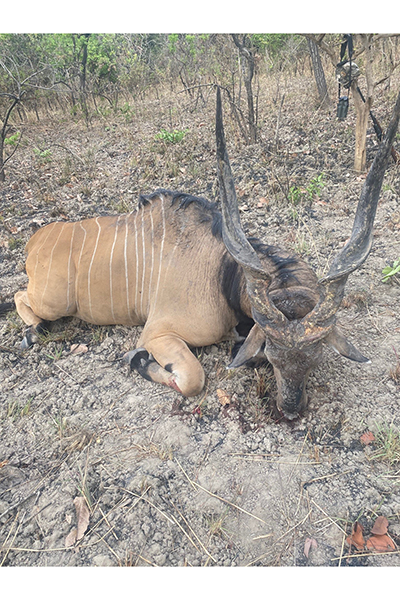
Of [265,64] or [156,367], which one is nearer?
[156,367]

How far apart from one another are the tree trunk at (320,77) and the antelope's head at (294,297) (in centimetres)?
556

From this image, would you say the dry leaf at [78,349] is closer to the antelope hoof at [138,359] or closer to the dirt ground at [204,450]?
the dirt ground at [204,450]

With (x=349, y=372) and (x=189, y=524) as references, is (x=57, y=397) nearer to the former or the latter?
(x=189, y=524)

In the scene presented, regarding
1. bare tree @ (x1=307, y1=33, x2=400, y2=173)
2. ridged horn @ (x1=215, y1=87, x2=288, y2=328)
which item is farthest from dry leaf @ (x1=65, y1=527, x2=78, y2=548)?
bare tree @ (x1=307, y1=33, x2=400, y2=173)

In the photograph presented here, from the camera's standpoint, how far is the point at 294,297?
2.54 metres

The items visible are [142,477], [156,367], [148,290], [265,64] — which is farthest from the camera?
[265,64]

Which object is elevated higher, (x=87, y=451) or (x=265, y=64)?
(x=265, y=64)

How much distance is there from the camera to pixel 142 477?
94.7 inches

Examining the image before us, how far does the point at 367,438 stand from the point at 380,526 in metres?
0.53

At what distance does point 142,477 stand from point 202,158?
525 cm

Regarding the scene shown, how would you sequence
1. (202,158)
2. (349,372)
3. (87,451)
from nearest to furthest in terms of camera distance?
(87,451) < (349,372) < (202,158)

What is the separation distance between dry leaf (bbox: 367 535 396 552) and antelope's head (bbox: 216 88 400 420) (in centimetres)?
79

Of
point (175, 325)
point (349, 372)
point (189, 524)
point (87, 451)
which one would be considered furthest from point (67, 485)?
point (349, 372)

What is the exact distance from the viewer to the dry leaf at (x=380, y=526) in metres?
2.05
